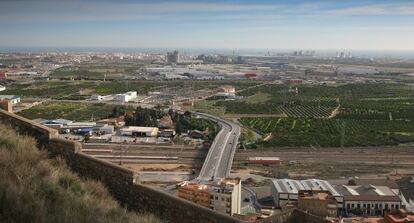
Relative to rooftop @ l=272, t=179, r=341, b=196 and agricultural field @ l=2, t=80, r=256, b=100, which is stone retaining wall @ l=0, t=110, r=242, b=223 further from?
agricultural field @ l=2, t=80, r=256, b=100

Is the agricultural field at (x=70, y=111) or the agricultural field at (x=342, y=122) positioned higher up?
the agricultural field at (x=342, y=122)

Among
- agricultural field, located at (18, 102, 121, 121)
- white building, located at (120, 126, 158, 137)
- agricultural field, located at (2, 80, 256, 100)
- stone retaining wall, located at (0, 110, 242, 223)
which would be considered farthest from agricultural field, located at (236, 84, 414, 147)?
stone retaining wall, located at (0, 110, 242, 223)

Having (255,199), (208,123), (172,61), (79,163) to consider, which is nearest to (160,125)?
(208,123)

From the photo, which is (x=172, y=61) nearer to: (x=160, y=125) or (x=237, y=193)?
(x=160, y=125)

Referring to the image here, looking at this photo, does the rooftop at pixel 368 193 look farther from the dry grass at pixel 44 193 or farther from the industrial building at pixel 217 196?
the dry grass at pixel 44 193

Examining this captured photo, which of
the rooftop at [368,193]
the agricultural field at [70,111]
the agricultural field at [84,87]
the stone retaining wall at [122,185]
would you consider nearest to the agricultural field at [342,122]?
the rooftop at [368,193]

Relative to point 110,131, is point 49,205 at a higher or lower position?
higher
